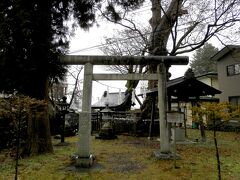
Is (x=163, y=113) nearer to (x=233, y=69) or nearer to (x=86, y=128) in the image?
(x=86, y=128)

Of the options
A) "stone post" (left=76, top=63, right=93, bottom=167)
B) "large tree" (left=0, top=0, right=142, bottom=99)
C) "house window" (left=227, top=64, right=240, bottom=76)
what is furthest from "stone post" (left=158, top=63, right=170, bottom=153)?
"house window" (left=227, top=64, right=240, bottom=76)

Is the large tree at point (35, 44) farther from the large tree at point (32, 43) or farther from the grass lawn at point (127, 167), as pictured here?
the grass lawn at point (127, 167)

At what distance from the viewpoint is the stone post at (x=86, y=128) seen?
25.8 ft

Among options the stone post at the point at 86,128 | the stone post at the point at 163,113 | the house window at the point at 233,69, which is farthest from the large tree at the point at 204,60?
the stone post at the point at 86,128

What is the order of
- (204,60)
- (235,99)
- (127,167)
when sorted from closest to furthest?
(127,167), (235,99), (204,60)

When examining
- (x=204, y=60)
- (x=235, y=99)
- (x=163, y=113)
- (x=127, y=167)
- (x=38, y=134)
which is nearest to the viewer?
(x=127, y=167)

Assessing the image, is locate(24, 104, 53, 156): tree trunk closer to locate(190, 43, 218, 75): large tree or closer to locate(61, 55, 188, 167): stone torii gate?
locate(61, 55, 188, 167): stone torii gate

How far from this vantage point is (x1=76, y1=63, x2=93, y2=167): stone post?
7863 millimetres

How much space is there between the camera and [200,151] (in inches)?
410

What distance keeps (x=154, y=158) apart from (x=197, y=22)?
11.2 m

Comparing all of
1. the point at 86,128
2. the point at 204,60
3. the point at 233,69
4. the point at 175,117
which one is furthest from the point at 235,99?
the point at 204,60

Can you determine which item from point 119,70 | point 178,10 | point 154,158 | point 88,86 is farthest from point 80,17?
point 119,70

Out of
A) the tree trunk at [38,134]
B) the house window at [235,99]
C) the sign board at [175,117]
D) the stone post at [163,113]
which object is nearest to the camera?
the sign board at [175,117]

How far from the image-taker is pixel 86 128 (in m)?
8.24
